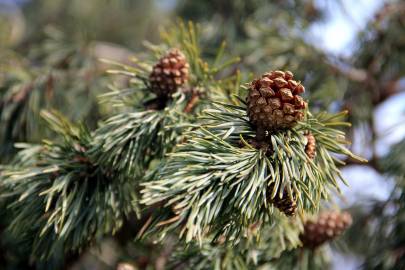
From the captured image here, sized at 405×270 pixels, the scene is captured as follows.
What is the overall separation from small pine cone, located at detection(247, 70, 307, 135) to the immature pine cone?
0.14m

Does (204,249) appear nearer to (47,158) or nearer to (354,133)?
(47,158)

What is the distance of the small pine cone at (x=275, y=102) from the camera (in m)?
0.59

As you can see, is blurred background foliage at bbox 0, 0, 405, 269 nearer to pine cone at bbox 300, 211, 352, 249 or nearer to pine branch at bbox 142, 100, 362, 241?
pine cone at bbox 300, 211, 352, 249

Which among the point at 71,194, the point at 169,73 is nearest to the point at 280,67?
the point at 169,73

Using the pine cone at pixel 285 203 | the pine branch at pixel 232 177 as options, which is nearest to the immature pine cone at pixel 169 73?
the pine branch at pixel 232 177

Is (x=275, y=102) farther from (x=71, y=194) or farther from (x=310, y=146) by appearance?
(x=71, y=194)

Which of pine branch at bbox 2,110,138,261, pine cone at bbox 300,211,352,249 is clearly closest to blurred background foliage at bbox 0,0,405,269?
pine cone at bbox 300,211,352,249

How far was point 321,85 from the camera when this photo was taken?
1.23 metres

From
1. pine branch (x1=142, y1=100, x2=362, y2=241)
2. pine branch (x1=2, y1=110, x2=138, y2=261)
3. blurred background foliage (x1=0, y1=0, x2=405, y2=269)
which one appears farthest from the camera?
blurred background foliage (x1=0, y1=0, x2=405, y2=269)

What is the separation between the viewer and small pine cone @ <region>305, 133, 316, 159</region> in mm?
618

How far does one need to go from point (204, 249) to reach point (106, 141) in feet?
0.74

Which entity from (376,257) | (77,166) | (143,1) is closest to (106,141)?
(77,166)

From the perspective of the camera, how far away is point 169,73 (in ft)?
2.32

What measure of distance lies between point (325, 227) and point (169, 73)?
35 centimetres
